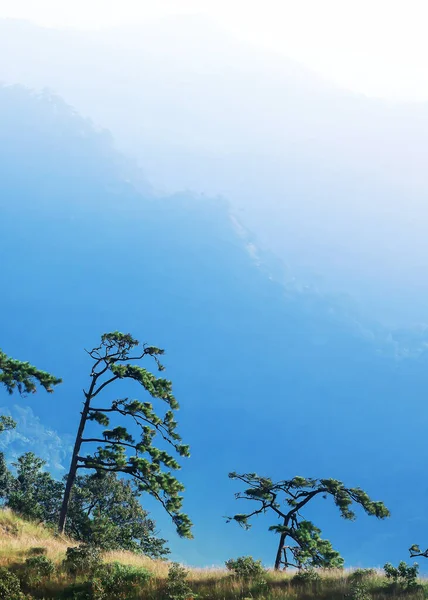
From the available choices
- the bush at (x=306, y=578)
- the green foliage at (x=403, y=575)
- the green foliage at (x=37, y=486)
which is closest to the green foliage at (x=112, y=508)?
the green foliage at (x=37, y=486)

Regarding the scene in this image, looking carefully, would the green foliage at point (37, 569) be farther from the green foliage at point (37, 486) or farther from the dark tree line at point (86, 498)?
the green foliage at point (37, 486)

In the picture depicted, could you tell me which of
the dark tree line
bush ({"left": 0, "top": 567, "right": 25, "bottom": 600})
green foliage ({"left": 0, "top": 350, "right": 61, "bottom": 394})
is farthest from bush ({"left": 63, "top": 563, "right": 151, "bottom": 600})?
the dark tree line

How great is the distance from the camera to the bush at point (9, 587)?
1588 centimetres

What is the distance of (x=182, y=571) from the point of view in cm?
1778

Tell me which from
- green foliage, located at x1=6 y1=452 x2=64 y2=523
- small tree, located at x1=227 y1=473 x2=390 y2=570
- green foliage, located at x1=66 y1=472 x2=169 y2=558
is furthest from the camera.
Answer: green foliage, located at x1=6 y1=452 x2=64 y2=523

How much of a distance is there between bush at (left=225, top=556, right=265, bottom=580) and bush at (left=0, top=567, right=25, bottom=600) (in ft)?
23.0

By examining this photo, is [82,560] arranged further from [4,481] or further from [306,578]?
[4,481]

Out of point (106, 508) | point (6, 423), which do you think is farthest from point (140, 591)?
point (106, 508)

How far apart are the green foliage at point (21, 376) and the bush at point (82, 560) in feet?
38.0

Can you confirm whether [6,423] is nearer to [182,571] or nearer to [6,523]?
[6,523]

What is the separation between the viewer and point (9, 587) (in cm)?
1638

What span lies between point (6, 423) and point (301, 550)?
24.1m

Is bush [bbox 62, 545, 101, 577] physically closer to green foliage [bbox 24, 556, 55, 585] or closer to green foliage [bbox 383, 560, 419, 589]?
green foliage [bbox 24, 556, 55, 585]

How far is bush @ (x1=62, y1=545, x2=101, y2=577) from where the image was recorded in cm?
1812
